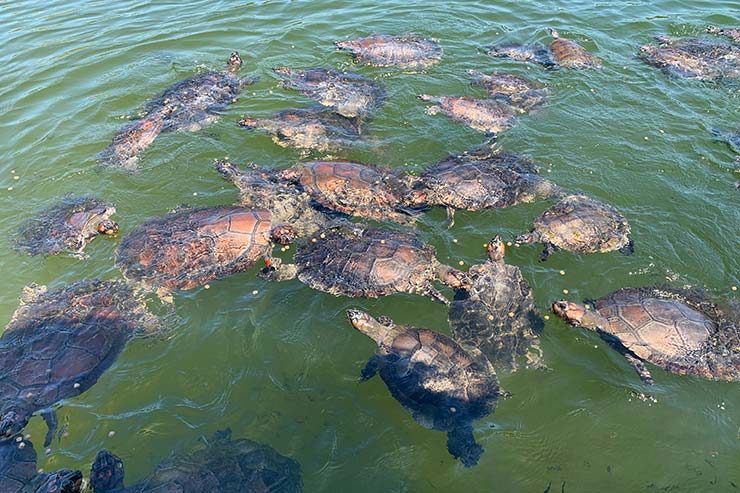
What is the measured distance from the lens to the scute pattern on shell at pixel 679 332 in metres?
7.57

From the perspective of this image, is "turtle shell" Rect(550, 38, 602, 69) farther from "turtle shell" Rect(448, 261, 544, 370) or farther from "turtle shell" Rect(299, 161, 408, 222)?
"turtle shell" Rect(448, 261, 544, 370)

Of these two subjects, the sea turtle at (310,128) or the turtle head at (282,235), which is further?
the sea turtle at (310,128)

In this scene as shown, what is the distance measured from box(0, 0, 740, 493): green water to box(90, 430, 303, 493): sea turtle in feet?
0.87

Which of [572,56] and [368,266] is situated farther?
[572,56]

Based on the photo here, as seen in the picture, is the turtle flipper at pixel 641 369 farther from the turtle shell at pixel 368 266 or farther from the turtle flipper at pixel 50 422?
the turtle flipper at pixel 50 422

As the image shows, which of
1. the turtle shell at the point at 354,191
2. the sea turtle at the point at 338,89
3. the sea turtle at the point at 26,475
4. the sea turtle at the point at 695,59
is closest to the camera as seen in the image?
the sea turtle at the point at 26,475

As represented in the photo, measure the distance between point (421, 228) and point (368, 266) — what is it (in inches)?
Answer: 79.2

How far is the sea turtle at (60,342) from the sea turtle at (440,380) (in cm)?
426

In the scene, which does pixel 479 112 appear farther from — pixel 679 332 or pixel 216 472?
pixel 216 472

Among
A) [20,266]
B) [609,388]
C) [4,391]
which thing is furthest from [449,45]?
[4,391]

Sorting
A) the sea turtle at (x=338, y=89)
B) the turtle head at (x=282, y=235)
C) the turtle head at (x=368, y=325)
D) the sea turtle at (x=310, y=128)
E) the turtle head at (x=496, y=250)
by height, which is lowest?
the turtle head at (x=368, y=325)


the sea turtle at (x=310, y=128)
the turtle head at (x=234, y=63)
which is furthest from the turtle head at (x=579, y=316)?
the turtle head at (x=234, y=63)

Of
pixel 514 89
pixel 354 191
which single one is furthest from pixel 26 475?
pixel 514 89

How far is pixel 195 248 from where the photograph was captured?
359 inches
